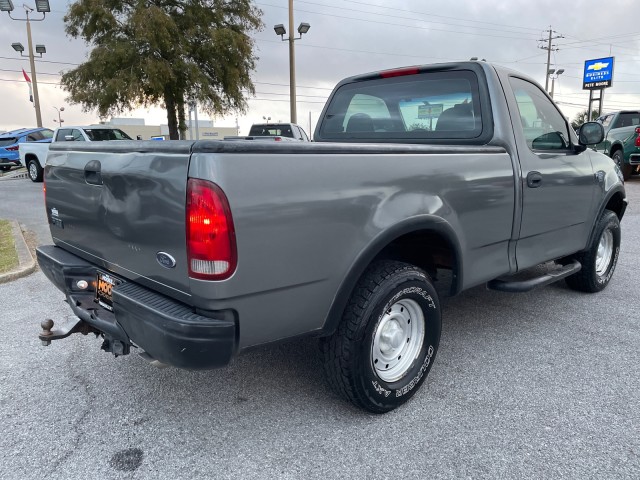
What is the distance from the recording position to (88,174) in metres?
2.66

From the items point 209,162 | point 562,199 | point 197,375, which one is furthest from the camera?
point 562,199

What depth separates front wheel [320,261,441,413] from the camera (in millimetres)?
2510

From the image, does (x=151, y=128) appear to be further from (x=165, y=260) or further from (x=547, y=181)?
(x=165, y=260)

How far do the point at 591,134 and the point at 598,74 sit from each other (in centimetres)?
3549

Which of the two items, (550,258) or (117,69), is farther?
(117,69)

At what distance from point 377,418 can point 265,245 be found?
4.11 ft

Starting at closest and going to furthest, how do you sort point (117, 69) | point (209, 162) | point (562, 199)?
point (209, 162)
point (562, 199)
point (117, 69)

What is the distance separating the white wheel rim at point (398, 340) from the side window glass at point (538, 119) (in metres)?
1.59

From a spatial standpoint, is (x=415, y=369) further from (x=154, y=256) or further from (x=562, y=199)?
(x=562, y=199)

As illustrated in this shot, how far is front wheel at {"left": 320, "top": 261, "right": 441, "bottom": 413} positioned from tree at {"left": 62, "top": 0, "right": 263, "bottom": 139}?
1700 cm

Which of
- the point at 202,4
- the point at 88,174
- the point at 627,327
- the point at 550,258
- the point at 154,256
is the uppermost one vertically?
the point at 202,4

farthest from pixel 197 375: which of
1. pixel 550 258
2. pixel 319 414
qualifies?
pixel 550 258

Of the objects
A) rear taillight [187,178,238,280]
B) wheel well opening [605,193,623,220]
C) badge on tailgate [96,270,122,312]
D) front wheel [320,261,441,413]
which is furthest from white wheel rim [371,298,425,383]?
wheel well opening [605,193,623,220]

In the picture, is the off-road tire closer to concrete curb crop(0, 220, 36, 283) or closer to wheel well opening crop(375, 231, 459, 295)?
wheel well opening crop(375, 231, 459, 295)
